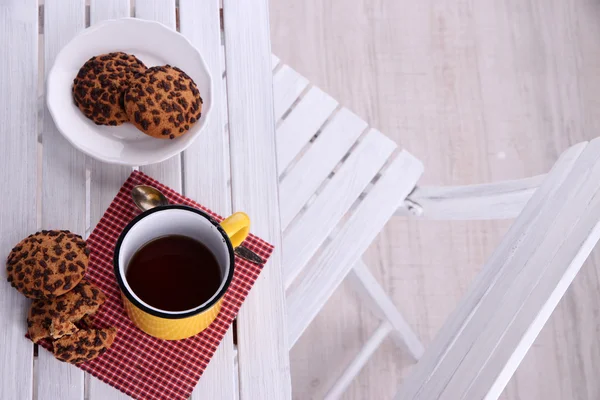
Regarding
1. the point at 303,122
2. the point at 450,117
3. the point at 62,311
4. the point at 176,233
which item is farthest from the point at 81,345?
the point at 450,117

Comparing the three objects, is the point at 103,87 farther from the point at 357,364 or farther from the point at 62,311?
the point at 357,364

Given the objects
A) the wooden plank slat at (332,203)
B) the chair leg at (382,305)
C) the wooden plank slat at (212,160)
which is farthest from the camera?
the chair leg at (382,305)

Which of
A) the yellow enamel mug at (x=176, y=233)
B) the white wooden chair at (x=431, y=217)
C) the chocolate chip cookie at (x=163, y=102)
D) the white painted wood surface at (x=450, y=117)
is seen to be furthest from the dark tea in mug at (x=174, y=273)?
the white painted wood surface at (x=450, y=117)

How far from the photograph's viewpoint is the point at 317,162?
1033mm

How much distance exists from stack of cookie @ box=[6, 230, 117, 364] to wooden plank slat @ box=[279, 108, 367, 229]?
16.9 inches

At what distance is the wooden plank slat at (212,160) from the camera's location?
0.66m

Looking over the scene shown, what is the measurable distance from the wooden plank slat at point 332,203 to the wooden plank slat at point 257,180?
267mm

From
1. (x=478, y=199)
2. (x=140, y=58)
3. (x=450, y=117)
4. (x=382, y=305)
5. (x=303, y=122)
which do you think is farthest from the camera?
(x=450, y=117)

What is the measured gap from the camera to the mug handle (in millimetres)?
597

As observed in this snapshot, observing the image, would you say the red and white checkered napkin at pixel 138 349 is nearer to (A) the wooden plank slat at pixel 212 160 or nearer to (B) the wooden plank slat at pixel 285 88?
(A) the wooden plank slat at pixel 212 160

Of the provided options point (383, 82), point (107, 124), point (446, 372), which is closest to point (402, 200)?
point (446, 372)

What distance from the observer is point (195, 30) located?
752mm

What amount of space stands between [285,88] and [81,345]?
1.92 feet

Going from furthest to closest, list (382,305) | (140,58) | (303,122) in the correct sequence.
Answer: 1. (382,305)
2. (303,122)
3. (140,58)
